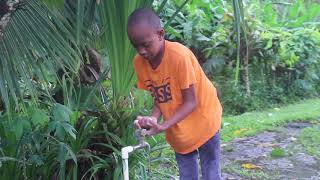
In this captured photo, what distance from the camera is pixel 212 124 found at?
2617 mm

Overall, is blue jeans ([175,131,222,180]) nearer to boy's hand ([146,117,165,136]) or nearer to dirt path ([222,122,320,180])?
boy's hand ([146,117,165,136])

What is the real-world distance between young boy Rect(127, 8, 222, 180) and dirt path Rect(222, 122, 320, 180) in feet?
4.11

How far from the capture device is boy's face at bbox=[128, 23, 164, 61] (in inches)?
85.7

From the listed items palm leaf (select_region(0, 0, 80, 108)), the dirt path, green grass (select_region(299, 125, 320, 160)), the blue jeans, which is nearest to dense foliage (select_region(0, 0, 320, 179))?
palm leaf (select_region(0, 0, 80, 108))

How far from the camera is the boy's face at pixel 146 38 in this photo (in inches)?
85.7

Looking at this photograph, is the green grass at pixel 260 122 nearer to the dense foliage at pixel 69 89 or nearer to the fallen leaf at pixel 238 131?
the fallen leaf at pixel 238 131

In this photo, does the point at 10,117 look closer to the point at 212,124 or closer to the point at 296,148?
the point at 212,124

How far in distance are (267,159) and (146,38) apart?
8.17ft

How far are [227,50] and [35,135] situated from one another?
484 cm

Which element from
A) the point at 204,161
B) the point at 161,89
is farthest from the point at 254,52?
the point at 161,89

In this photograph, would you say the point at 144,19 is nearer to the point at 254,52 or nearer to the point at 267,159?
the point at 267,159

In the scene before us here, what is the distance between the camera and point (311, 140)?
4.98m

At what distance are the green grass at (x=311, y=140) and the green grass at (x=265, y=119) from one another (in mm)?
382

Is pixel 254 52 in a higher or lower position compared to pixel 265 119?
higher
